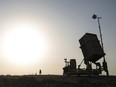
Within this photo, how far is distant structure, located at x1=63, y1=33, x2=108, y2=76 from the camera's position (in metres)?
24.2

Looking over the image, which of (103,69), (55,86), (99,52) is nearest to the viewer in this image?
(55,86)

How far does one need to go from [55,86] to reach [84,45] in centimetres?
1104

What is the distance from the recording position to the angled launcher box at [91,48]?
24.0 meters

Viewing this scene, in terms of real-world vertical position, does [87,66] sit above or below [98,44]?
below

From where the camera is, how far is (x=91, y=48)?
24000 mm

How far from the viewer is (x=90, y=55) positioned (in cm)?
2412

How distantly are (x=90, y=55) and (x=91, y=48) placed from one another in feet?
2.83

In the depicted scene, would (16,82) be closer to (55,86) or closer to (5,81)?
(5,81)

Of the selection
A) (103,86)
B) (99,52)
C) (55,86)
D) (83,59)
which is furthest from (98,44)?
(55,86)

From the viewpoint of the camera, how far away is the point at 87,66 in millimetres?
25641

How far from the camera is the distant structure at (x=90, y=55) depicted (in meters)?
24.2

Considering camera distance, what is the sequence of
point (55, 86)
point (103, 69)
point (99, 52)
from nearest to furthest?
point (55, 86), point (99, 52), point (103, 69)

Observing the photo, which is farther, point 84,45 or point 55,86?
point 84,45

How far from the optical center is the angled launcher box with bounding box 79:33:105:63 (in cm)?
2400
